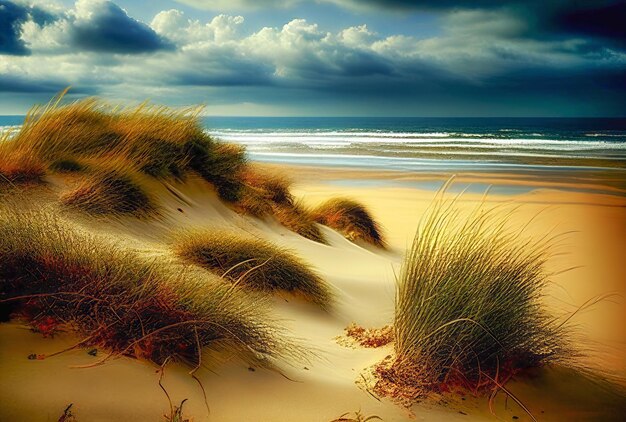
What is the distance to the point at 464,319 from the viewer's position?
3393 millimetres

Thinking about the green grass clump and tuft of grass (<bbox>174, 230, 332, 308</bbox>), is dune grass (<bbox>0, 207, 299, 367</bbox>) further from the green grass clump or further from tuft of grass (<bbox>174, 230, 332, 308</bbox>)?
the green grass clump

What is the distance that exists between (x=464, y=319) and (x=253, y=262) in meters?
2.30

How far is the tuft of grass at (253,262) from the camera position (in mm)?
5070

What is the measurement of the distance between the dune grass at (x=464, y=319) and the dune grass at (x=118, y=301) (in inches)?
35.9

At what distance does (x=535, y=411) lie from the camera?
3533mm

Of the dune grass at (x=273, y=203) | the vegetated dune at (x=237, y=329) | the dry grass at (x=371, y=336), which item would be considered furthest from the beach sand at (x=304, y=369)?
the dune grass at (x=273, y=203)

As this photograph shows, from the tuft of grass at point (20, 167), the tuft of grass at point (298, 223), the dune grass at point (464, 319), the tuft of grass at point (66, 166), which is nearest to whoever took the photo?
the dune grass at point (464, 319)

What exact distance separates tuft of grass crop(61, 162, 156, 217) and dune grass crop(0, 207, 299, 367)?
2189mm

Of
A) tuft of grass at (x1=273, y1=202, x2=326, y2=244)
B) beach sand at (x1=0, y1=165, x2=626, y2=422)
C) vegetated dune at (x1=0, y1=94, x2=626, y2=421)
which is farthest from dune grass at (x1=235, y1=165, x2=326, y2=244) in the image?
vegetated dune at (x1=0, y1=94, x2=626, y2=421)

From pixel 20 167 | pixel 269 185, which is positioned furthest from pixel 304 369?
pixel 269 185

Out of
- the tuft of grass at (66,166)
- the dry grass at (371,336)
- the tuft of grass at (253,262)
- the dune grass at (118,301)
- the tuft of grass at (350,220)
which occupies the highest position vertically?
the tuft of grass at (66,166)

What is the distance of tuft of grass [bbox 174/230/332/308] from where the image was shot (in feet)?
16.6

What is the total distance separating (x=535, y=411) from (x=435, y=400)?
66 centimetres

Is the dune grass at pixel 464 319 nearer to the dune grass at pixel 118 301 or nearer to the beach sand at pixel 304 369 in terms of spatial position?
the beach sand at pixel 304 369
